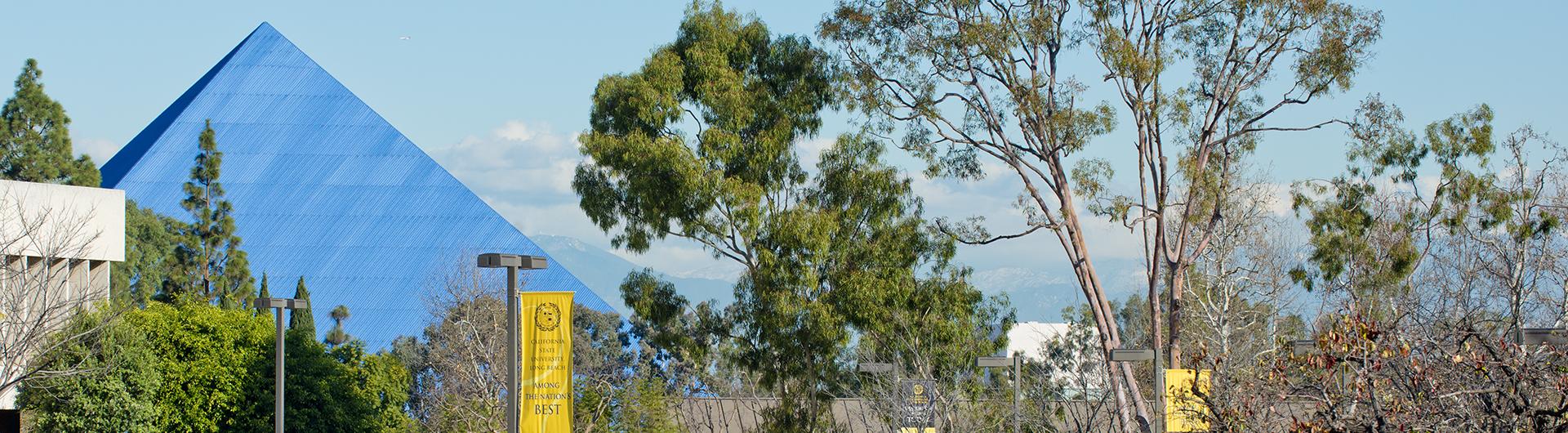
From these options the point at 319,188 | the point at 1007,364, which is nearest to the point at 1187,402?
the point at 1007,364

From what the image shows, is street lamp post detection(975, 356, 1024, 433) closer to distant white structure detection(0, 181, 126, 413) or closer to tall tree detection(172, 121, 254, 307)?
distant white structure detection(0, 181, 126, 413)

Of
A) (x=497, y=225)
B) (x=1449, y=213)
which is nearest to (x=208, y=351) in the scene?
(x=1449, y=213)

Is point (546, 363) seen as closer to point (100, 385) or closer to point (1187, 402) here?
point (1187, 402)

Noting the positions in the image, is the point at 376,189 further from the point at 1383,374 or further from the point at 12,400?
the point at 1383,374

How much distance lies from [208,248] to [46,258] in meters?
13.3

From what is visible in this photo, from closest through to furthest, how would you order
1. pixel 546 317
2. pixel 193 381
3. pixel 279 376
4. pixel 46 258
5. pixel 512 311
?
pixel 512 311 → pixel 546 317 → pixel 279 376 → pixel 46 258 → pixel 193 381

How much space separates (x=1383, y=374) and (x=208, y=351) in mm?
23679

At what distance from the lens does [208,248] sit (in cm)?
3850

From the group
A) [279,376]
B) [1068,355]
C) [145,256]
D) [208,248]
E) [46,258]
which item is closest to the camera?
[279,376]

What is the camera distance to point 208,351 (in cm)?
2850

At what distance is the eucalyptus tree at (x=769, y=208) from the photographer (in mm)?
25875

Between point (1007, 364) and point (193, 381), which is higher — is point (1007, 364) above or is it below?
above

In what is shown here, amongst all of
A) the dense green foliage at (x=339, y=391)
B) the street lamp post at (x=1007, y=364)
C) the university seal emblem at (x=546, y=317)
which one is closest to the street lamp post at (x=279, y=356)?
the university seal emblem at (x=546, y=317)

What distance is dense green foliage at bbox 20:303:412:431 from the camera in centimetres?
2641
